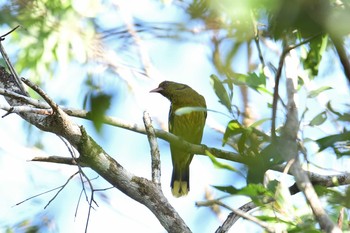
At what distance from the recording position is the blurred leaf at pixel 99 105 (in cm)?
99

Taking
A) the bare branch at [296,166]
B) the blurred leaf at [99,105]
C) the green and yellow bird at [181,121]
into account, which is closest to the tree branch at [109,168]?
the bare branch at [296,166]

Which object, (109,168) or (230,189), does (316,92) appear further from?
(109,168)

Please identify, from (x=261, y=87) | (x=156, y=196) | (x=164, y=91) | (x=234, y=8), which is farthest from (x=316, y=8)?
(x=164, y=91)

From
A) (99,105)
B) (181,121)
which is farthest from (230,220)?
(181,121)

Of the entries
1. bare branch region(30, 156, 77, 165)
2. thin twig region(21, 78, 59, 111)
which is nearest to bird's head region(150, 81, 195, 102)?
bare branch region(30, 156, 77, 165)

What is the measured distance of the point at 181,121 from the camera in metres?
5.31

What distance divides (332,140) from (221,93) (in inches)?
29.3

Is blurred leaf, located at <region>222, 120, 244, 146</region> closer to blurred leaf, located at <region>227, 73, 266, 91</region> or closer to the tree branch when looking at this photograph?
blurred leaf, located at <region>227, 73, 266, 91</region>

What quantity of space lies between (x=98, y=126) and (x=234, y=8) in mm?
Answer: 316

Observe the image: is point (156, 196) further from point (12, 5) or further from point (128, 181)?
point (12, 5)

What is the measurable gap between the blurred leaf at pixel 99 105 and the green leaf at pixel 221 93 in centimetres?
117

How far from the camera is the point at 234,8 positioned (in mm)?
852

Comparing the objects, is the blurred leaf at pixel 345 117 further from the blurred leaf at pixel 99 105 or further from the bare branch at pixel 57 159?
the bare branch at pixel 57 159

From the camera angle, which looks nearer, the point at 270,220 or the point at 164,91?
the point at 270,220
